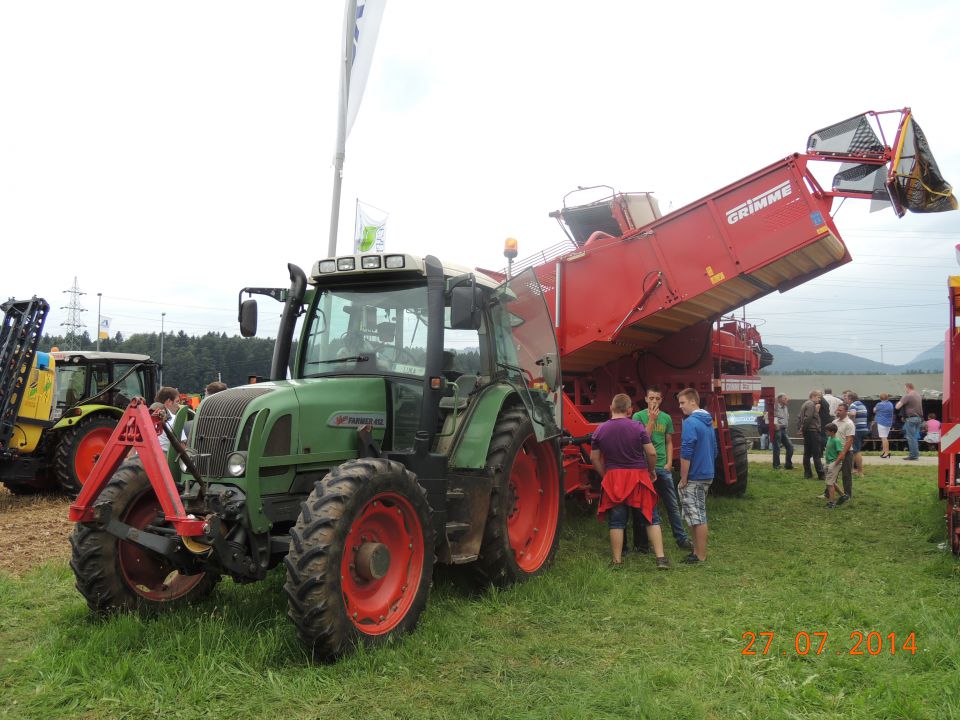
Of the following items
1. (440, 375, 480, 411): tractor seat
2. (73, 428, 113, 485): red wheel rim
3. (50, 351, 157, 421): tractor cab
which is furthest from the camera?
(50, 351, 157, 421): tractor cab

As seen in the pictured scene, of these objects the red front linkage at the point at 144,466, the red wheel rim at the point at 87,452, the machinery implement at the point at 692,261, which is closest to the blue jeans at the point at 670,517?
the machinery implement at the point at 692,261

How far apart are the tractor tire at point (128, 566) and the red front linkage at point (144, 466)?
18 centimetres

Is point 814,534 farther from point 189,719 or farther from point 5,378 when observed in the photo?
point 5,378

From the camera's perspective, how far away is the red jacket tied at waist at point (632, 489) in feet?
20.8

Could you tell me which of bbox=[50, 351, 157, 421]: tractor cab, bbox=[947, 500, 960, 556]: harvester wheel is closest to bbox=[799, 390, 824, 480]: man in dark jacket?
bbox=[947, 500, 960, 556]: harvester wheel

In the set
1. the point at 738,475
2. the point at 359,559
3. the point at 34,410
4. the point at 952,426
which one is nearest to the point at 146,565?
the point at 359,559

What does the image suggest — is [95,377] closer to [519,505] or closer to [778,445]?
[519,505]

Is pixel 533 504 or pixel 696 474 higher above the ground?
pixel 696 474

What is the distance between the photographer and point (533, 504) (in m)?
Answer: 6.14

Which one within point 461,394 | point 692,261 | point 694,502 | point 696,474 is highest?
point 692,261

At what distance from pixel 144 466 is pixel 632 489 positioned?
397 centimetres

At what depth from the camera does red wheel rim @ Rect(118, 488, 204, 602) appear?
15.2 ft

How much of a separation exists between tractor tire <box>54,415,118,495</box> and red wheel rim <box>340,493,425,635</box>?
7.07m
